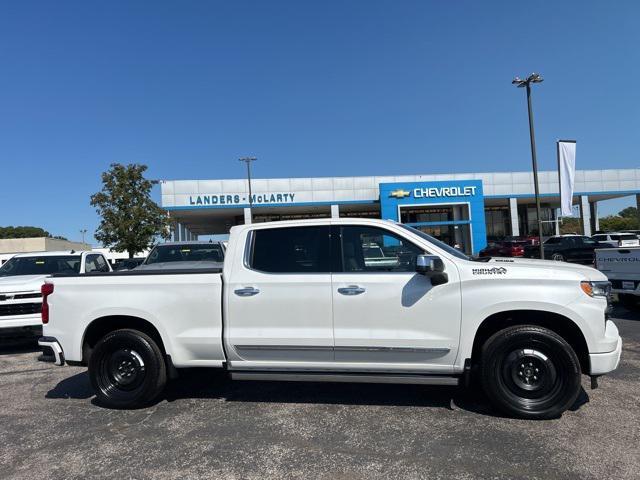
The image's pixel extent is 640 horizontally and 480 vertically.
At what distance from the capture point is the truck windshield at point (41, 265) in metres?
9.68

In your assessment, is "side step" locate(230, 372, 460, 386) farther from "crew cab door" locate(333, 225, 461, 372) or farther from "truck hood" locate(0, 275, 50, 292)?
"truck hood" locate(0, 275, 50, 292)

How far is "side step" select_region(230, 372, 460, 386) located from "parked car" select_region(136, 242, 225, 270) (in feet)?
17.1

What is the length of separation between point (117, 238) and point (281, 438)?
28.6 meters

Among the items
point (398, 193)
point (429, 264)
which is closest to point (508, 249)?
point (398, 193)

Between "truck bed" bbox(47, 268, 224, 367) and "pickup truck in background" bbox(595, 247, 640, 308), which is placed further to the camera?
"pickup truck in background" bbox(595, 247, 640, 308)

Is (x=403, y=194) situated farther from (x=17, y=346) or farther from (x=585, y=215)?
(x=17, y=346)

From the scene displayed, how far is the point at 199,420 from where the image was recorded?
479cm

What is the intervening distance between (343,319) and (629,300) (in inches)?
355

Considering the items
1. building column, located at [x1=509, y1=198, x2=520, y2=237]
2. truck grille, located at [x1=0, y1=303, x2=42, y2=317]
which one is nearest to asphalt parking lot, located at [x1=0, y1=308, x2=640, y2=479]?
truck grille, located at [x1=0, y1=303, x2=42, y2=317]

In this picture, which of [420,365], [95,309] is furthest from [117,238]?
[420,365]

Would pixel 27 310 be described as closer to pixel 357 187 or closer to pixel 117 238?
pixel 117 238

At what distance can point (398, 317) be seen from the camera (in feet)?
15.2

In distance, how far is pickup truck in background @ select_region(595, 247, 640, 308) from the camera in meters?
9.65

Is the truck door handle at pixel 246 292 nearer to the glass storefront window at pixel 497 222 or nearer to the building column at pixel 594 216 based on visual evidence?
the glass storefront window at pixel 497 222
